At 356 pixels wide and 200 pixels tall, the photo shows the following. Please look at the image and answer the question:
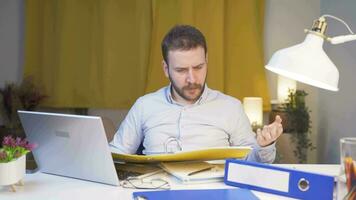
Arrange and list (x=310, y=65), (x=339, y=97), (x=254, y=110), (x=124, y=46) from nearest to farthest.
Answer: (x=310, y=65)
(x=339, y=97)
(x=254, y=110)
(x=124, y=46)

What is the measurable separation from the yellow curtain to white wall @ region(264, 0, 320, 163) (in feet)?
0.42

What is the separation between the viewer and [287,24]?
3404mm

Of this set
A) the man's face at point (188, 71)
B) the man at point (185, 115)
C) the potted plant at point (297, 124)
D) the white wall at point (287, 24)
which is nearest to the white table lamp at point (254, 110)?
the potted plant at point (297, 124)

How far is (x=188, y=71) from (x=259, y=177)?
0.73m

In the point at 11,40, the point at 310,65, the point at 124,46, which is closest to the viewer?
the point at 310,65

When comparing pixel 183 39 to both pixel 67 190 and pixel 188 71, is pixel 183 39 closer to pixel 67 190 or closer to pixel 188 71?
pixel 188 71

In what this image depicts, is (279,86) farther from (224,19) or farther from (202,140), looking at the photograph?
(202,140)

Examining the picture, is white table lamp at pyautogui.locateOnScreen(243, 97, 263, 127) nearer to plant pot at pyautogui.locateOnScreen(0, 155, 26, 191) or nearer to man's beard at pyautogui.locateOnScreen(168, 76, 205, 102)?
man's beard at pyautogui.locateOnScreen(168, 76, 205, 102)

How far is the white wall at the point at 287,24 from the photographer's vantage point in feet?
11.1

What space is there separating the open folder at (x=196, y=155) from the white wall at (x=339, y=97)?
53.9 inches

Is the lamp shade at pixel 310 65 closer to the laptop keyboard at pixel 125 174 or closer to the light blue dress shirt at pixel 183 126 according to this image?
the laptop keyboard at pixel 125 174

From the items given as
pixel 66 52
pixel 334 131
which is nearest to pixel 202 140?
pixel 334 131

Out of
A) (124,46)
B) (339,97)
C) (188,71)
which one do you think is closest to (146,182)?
(188,71)

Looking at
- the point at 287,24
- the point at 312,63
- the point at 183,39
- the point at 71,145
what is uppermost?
the point at 287,24
